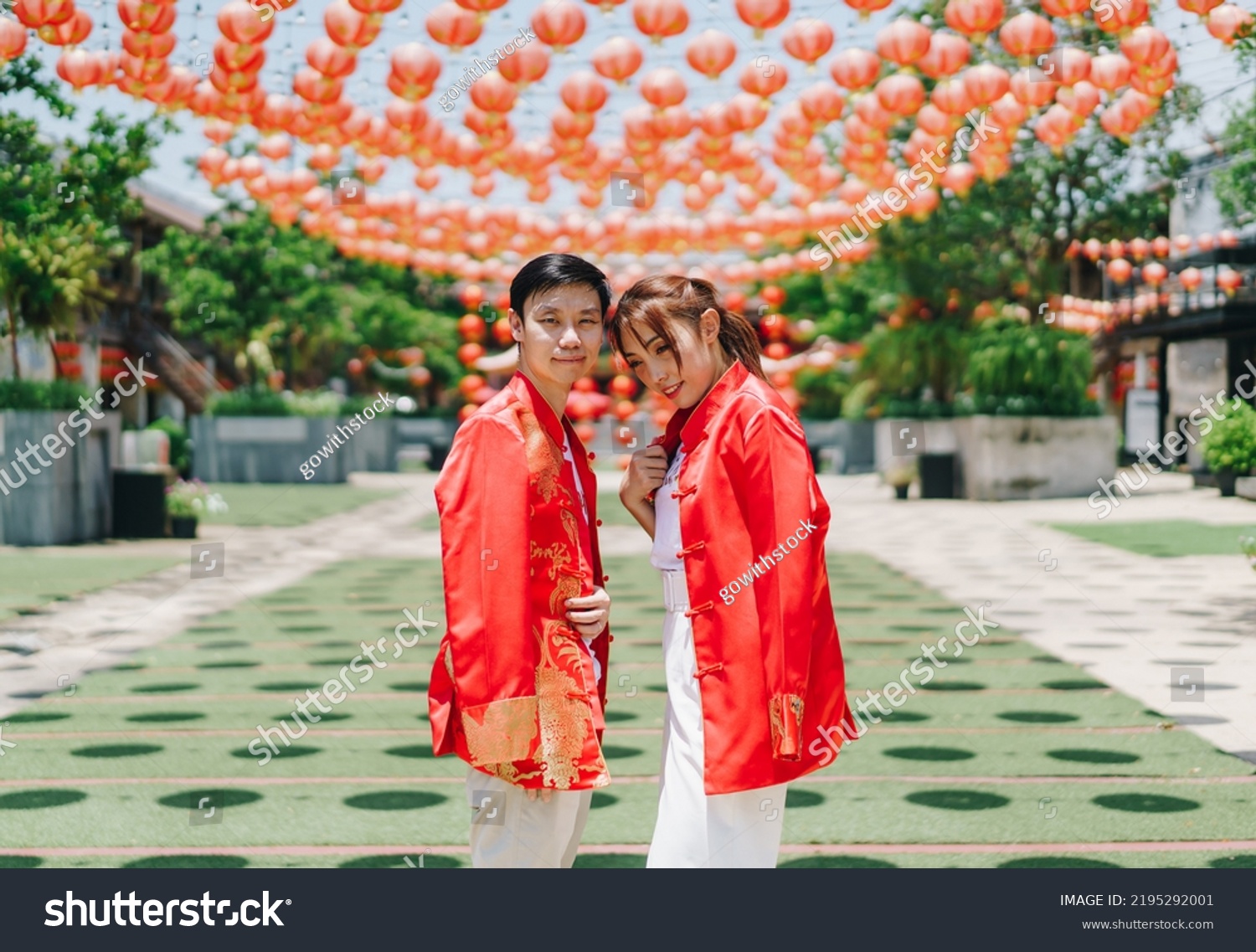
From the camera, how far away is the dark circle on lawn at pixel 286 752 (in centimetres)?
515

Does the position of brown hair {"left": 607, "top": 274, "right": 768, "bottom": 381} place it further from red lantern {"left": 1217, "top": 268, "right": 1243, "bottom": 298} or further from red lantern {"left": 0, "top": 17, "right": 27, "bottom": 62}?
red lantern {"left": 1217, "top": 268, "right": 1243, "bottom": 298}

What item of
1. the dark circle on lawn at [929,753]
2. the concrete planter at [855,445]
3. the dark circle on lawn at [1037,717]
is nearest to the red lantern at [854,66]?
the dark circle on lawn at [1037,717]

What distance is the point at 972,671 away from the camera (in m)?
6.86

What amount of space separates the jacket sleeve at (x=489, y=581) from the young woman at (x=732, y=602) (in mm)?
345

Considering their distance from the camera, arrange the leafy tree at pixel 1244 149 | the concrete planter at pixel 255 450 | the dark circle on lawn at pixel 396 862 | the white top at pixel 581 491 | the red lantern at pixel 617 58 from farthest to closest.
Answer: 1. the concrete planter at pixel 255 450
2. the leafy tree at pixel 1244 149
3. the red lantern at pixel 617 58
4. the dark circle on lawn at pixel 396 862
5. the white top at pixel 581 491

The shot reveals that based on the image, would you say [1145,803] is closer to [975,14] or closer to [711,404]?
[711,404]

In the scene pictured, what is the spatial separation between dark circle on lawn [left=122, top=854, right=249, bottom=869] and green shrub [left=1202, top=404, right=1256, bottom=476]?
438 inches

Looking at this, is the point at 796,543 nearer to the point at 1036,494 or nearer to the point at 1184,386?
the point at 1036,494

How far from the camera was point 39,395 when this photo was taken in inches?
491

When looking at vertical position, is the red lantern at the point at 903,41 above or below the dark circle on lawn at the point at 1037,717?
above

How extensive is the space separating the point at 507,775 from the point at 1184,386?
26.4 meters

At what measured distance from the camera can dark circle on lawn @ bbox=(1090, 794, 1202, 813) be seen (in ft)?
14.1

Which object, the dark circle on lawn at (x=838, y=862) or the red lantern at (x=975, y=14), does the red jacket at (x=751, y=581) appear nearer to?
the dark circle on lawn at (x=838, y=862)
